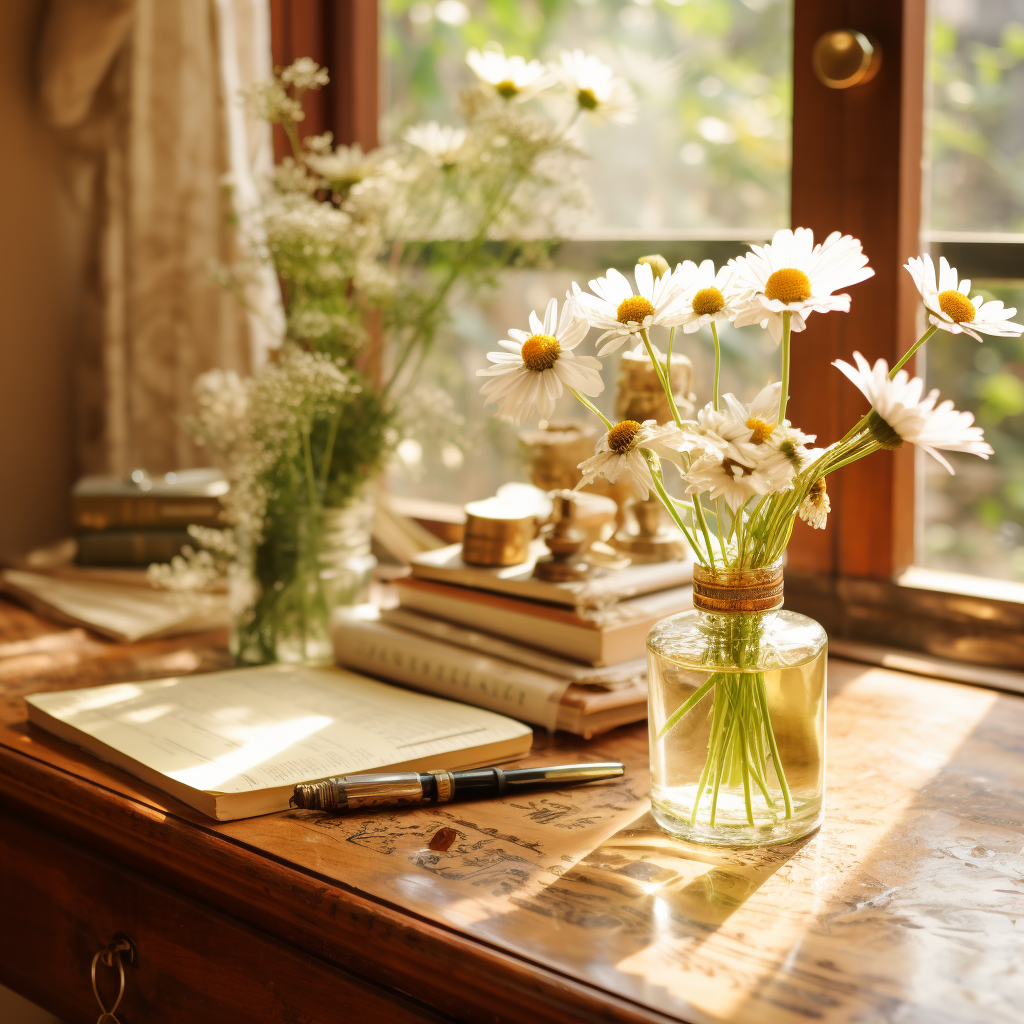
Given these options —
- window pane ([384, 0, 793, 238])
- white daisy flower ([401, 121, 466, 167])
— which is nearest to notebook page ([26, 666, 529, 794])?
white daisy flower ([401, 121, 466, 167])

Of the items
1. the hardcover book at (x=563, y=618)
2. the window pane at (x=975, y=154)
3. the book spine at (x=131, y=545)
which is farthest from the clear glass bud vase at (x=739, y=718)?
the book spine at (x=131, y=545)

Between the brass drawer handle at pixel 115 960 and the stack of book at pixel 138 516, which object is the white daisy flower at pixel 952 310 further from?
the stack of book at pixel 138 516

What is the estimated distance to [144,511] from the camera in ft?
4.99

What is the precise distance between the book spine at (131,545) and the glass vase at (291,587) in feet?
1.09

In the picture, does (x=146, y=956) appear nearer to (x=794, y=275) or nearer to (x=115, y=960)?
(x=115, y=960)

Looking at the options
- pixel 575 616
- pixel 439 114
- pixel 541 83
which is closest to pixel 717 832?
pixel 575 616

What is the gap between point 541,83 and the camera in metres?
1.25

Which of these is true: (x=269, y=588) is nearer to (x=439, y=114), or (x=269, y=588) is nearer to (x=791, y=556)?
(x=791, y=556)

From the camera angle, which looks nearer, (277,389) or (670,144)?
(277,389)

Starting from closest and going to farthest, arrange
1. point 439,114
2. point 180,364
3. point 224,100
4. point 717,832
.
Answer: point 717,832 < point 224,100 < point 180,364 < point 439,114

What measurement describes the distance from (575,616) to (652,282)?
374 mm

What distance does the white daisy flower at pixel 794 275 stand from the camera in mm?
721

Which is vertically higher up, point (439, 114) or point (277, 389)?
point (439, 114)

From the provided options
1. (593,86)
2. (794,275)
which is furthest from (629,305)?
(593,86)
